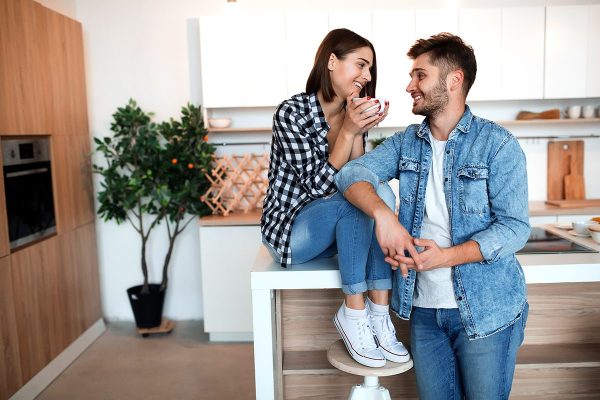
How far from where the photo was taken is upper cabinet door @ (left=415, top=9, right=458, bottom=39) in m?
3.73

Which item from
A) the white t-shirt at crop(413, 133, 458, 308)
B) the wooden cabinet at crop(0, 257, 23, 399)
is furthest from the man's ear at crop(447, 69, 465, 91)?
the wooden cabinet at crop(0, 257, 23, 399)

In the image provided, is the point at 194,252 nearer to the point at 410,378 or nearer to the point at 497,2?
the point at 410,378

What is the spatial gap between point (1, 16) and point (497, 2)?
312 centimetres

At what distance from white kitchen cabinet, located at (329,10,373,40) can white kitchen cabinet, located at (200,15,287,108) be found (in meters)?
0.34

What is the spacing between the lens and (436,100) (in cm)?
162

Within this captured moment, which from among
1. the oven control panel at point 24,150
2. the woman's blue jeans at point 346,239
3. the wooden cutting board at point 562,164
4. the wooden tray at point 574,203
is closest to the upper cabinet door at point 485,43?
the wooden cutting board at point 562,164

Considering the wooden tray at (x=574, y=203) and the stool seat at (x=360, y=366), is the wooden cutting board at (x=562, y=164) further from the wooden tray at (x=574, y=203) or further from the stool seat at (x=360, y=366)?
Answer: the stool seat at (x=360, y=366)

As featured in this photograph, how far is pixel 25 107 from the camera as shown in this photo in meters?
3.06

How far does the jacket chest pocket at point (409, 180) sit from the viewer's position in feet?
5.48

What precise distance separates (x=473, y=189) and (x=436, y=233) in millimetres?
165

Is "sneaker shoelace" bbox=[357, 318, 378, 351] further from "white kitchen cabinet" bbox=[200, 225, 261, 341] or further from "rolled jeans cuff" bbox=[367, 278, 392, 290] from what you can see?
"white kitchen cabinet" bbox=[200, 225, 261, 341]

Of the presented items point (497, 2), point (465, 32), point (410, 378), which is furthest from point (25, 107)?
point (497, 2)

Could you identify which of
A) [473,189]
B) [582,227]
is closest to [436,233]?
[473,189]

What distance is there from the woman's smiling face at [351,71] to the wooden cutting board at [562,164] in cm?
278
